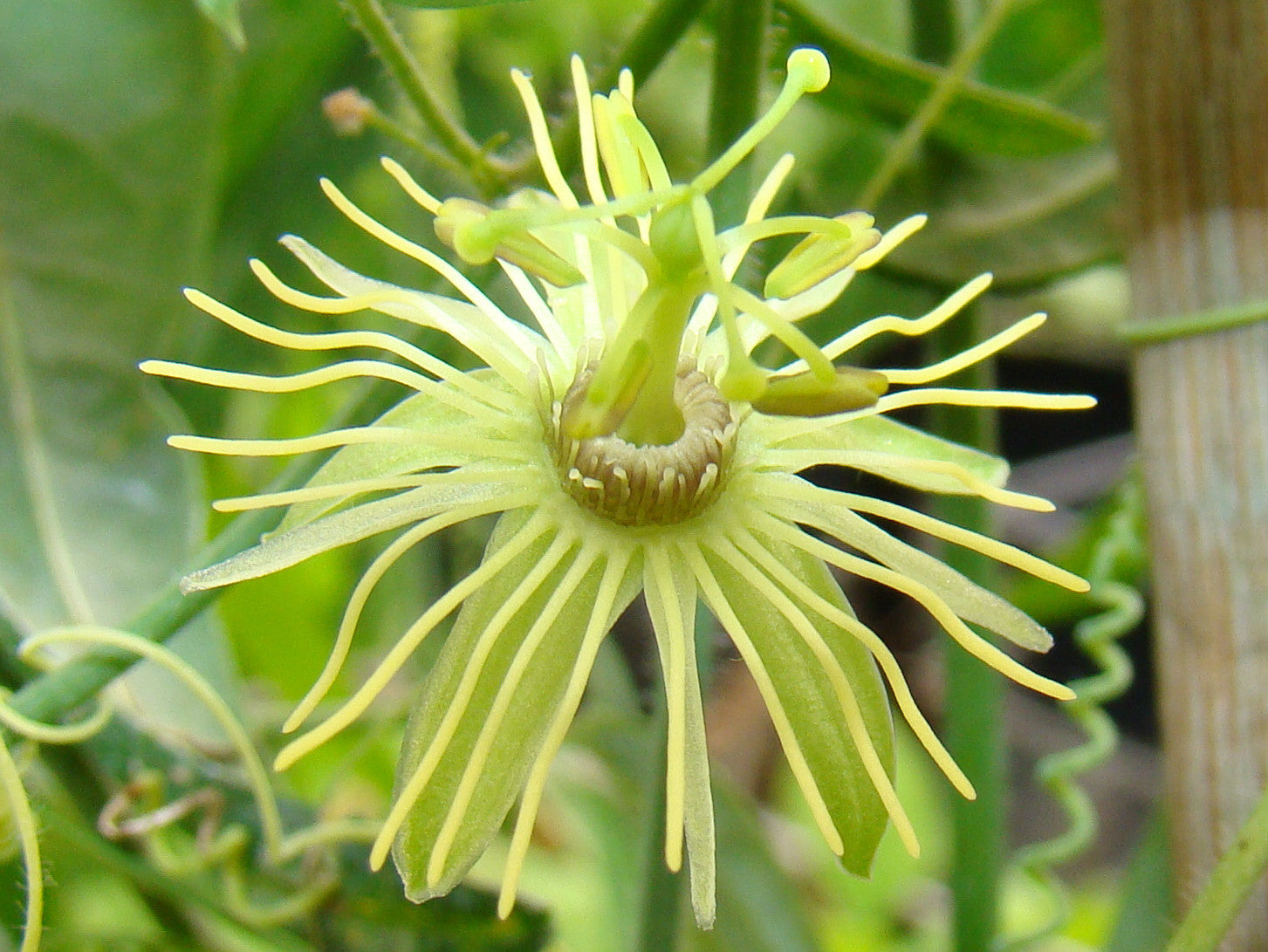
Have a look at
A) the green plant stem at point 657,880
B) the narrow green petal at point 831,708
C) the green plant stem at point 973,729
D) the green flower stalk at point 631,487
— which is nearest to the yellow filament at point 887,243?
the green flower stalk at point 631,487

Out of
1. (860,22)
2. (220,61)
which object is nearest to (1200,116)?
(860,22)

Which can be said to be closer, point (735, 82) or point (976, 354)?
point (976, 354)

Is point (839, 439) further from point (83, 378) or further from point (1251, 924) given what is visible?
point (83, 378)

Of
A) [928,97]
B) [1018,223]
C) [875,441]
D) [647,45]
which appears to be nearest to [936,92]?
[928,97]

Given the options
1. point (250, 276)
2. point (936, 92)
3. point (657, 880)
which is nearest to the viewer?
point (657, 880)

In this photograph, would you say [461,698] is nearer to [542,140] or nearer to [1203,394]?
[542,140]
